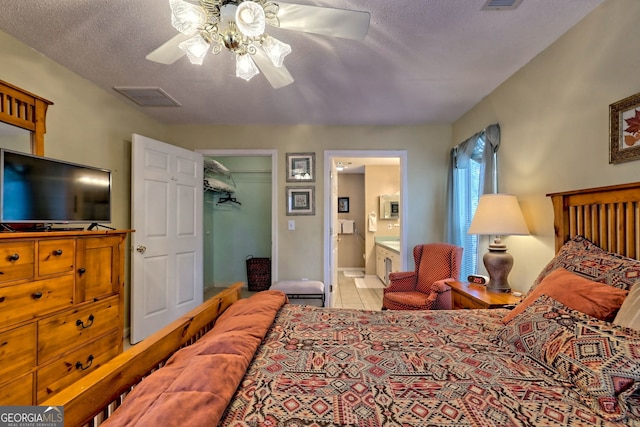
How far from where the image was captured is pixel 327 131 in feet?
12.3

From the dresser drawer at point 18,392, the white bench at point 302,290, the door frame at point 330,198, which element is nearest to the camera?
the dresser drawer at point 18,392

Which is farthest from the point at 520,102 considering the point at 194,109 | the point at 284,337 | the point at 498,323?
the point at 194,109

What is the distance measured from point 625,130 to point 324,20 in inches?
66.2

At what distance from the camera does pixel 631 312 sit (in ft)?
3.29

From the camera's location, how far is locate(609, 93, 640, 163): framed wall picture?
1.46m

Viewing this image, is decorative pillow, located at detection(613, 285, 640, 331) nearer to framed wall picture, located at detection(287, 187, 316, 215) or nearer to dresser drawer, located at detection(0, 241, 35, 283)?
dresser drawer, located at detection(0, 241, 35, 283)

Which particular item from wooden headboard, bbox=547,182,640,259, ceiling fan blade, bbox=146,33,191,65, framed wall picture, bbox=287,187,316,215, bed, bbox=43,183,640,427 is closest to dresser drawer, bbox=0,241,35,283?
bed, bbox=43,183,640,427

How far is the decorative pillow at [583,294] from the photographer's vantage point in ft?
3.64

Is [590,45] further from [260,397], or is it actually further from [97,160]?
[97,160]

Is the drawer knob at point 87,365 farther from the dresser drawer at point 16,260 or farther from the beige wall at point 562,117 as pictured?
the beige wall at point 562,117

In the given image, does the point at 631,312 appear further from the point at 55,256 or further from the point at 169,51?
the point at 55,256

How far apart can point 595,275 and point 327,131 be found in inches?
119

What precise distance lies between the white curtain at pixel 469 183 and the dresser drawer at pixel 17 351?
3.51 meters

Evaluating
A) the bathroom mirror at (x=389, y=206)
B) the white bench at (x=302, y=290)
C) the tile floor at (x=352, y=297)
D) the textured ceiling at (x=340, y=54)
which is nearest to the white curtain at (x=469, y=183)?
the textured ceiling at (x=340, y=54)
